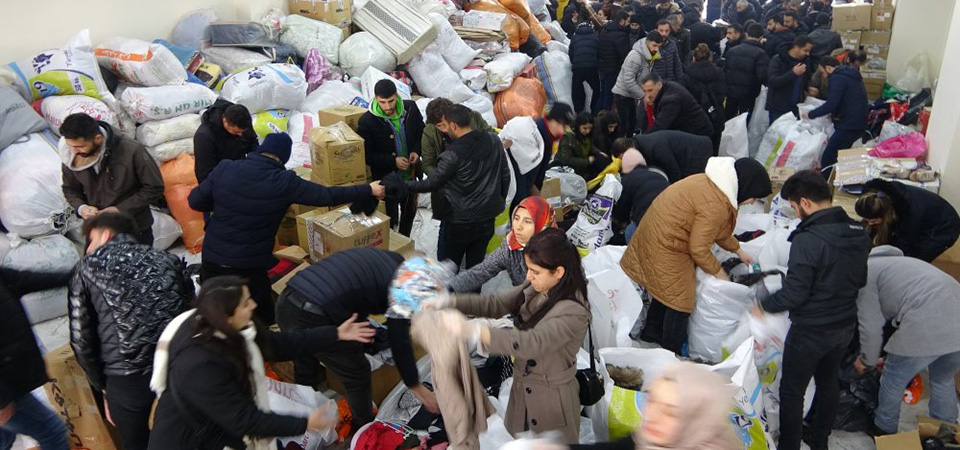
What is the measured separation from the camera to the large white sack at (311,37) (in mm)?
5863

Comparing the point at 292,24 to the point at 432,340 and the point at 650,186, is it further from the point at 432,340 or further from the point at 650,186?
the point at 432,340

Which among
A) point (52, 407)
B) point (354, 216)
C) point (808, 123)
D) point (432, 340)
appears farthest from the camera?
point (808, 123)

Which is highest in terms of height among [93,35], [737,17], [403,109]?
[93,35]

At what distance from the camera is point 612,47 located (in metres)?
6.90

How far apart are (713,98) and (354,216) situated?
4.00 meters

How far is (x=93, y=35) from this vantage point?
491 centimetres

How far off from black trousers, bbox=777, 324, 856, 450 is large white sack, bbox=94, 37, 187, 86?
4.30 m

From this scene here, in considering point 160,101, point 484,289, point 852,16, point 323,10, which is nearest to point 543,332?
point 484,289

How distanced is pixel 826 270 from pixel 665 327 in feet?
3.33

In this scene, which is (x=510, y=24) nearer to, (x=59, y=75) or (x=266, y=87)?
(x=266, y=87)

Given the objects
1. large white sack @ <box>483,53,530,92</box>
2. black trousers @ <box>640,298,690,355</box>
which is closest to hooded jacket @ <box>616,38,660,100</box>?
large white sack @ <box>483,53,530,92</box>

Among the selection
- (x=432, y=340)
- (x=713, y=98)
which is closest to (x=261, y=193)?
(x=432, y=340)

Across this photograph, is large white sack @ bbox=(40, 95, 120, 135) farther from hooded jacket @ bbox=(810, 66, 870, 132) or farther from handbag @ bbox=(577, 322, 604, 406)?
hooded jacket @ bbox=(810, 66, 870, 132)

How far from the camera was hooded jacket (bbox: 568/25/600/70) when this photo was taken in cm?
696
